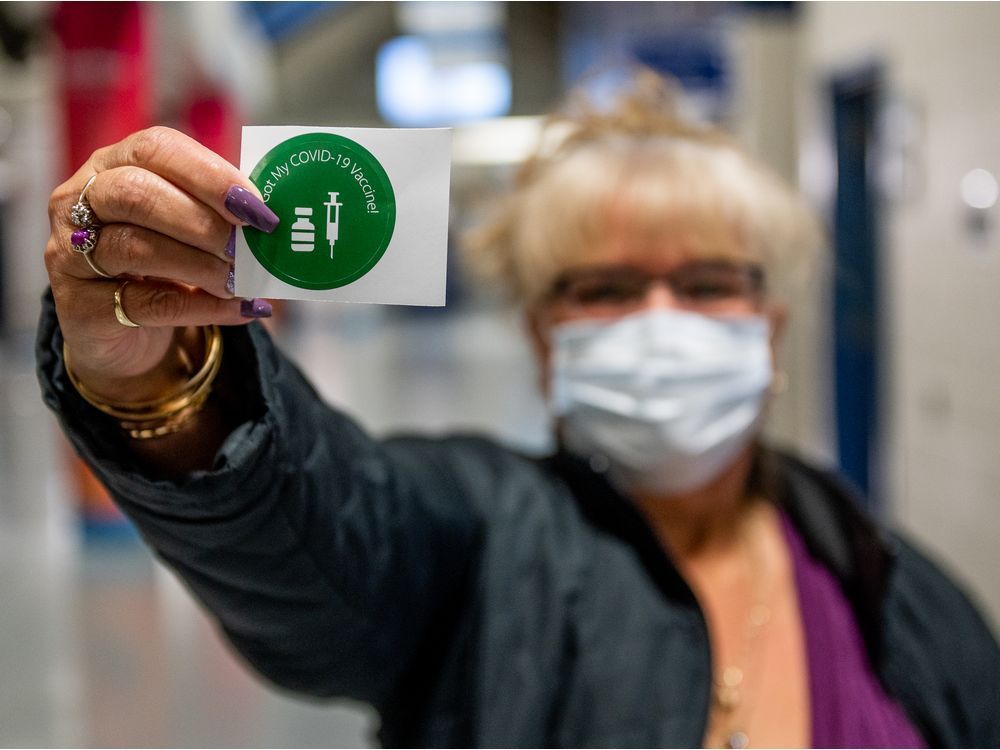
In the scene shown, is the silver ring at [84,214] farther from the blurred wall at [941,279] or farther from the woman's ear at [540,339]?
the blurred wall at [941,279]

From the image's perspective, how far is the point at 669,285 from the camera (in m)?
1.25

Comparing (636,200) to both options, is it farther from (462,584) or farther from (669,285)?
(462,584)

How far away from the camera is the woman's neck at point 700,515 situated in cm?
A: 130

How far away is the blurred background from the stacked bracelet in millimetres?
226

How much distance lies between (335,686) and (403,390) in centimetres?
814

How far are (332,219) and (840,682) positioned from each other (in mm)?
912

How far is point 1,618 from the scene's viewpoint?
3.38 metres

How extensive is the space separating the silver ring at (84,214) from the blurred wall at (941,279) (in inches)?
121

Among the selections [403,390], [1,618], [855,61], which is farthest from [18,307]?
[855,61]

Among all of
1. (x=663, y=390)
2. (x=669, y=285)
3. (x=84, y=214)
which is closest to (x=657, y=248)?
(x=669, y=285)

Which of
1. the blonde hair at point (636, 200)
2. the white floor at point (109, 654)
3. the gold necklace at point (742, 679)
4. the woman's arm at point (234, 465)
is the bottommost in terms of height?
the white floor at point (109, 654)

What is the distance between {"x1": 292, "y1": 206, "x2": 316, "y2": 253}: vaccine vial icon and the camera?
0.62 m

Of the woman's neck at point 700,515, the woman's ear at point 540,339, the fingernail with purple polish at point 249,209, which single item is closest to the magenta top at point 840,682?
the woman's neck at point 700,515

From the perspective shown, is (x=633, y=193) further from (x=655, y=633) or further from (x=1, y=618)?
(x=1, y=618)
